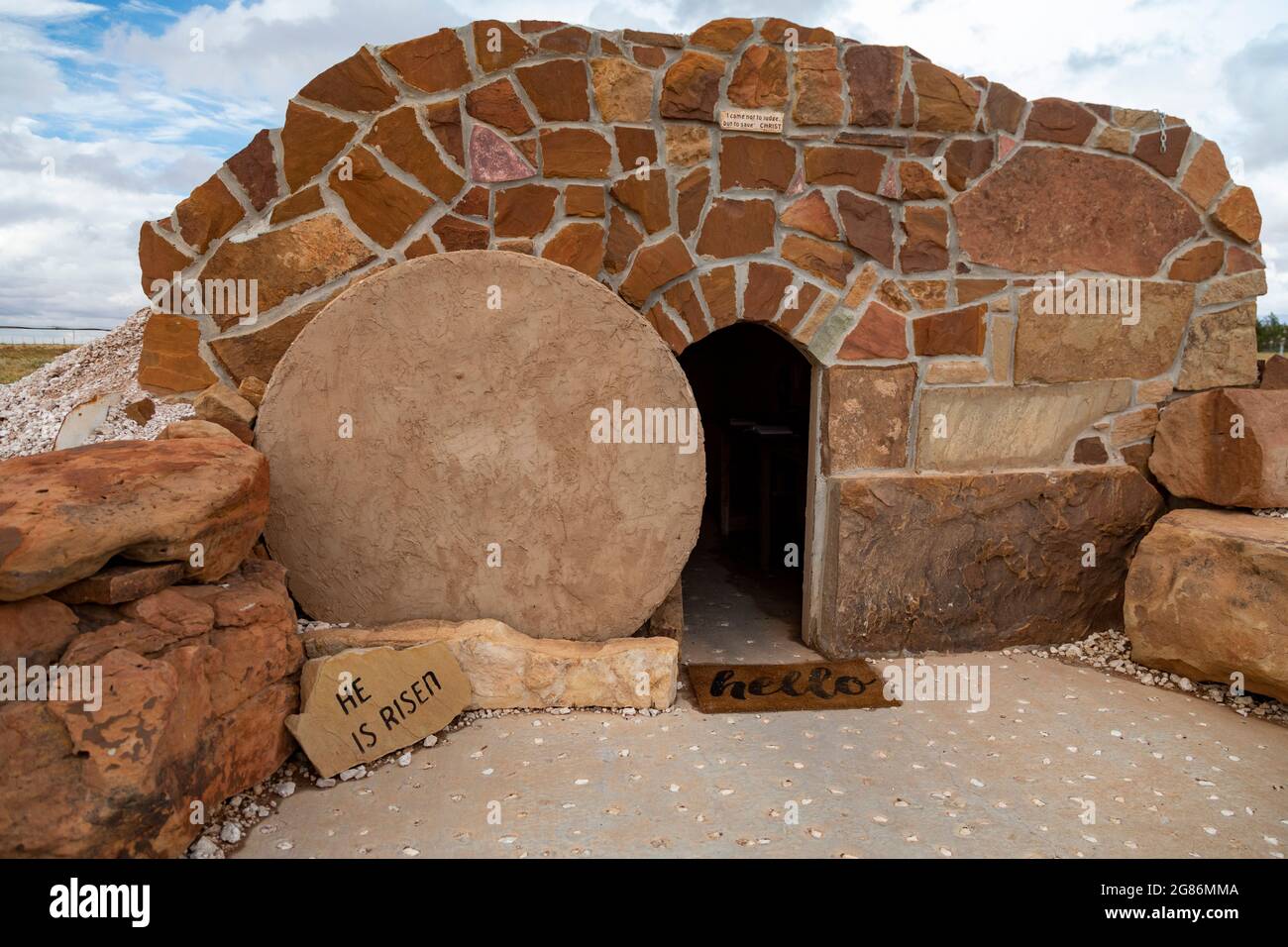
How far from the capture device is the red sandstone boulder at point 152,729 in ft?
6.39

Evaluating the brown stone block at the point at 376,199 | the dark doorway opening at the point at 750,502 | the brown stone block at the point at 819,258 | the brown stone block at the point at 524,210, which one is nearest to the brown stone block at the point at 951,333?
the brown stone block at the point at 819,258

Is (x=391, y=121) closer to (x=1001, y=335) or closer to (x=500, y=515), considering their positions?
(x=500, y=515)

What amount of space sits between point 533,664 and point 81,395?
7.83 feet

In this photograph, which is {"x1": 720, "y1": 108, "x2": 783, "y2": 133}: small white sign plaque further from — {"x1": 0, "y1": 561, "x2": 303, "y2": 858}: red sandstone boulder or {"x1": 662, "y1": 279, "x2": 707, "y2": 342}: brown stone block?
{"x1": 0, "y1": 561, "x2": 303, "y2": 858}: red sandstone boulder

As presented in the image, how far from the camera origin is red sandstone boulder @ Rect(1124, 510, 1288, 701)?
3.27m

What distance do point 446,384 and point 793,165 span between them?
1852 mm

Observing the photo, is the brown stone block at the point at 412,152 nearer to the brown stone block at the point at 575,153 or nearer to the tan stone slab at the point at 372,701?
the brown stone block at the point at 575,153

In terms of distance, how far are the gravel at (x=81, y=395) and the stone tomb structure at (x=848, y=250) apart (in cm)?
20

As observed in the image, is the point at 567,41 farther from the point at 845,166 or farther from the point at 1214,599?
the point at 1214,599

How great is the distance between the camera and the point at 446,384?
317 cm

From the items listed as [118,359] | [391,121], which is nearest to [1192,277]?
[391,121]

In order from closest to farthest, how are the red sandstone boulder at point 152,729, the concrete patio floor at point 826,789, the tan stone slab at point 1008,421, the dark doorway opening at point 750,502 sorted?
the red sandstone boulder at point 152,729 < the concrete patio floor at point 826,789 < the tan stone slab at point 1008,421 < the dark doorway opening at point 750,502

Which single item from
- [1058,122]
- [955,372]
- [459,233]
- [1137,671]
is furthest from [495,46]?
[1137,671]

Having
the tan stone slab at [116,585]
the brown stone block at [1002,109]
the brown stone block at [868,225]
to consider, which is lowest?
the tan stone slab at [116,585]
